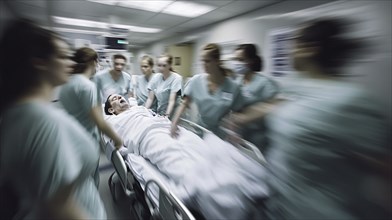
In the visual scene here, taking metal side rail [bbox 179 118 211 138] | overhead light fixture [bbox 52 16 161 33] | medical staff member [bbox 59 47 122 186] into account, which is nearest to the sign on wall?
metal side rail [bbox 179 118 211 138]

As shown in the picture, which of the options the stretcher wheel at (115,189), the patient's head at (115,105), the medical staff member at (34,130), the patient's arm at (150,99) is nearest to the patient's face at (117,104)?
the patient's head at (115,105)

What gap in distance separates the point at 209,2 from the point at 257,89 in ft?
4.20

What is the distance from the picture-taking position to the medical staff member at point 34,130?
46 cm

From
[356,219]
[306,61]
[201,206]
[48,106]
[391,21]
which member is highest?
[391,21]

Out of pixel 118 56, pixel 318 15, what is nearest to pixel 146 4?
pixel 118 56

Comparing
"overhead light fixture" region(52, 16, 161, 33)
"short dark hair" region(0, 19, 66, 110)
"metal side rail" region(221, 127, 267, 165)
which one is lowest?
"metal side rail" region(221, 127, 267, 165)

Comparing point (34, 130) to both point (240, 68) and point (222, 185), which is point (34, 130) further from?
point (240, 68)

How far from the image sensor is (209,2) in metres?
2.33

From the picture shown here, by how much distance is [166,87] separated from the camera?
2.30 m

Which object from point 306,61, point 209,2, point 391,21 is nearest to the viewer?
point 306,61

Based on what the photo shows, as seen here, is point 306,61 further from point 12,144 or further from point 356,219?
point 12,144

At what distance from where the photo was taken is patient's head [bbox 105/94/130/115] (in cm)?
216

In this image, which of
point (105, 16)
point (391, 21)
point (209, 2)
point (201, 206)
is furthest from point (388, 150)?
point (105, 16)

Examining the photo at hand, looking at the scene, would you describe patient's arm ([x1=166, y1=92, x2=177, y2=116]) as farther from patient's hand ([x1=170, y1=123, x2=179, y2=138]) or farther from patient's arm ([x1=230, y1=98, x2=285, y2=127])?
patient's arm ([x1=230, y1=98, x2=285, y2=127])
